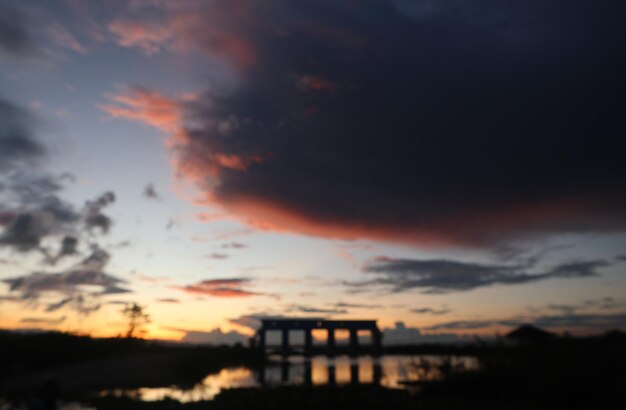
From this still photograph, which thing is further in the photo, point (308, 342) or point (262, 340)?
point (308, 342)

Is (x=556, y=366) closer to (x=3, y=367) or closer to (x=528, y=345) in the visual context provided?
(x=528, y=345)

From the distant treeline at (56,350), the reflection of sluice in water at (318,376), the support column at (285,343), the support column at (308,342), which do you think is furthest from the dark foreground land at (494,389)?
the support column at (308,342)

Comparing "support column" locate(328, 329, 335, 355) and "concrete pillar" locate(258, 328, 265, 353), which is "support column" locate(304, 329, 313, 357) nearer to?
"support column" locate(328, 329, 335, 355)

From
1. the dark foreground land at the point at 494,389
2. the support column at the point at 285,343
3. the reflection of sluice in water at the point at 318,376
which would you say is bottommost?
the reflection of sluice in water at the point at 318,376

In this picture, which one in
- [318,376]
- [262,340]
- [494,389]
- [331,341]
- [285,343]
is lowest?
[318,376]

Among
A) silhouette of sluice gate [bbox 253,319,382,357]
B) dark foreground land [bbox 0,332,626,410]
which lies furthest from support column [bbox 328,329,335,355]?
dark foreground land [bbox 0,332,626,410]

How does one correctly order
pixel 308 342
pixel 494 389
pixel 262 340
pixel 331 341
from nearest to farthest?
pixel 494 389 < pixel 262 340 < pixel 331 341 < pixel 308 342

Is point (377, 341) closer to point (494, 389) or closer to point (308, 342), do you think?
point (308, 342)

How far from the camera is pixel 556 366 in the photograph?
22906 millimetres

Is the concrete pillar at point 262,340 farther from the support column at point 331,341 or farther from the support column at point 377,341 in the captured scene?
the support column at point 377,341

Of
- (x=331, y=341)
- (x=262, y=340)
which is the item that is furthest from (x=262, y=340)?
(x=331, y=341)

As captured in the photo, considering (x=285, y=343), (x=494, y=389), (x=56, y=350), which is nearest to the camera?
(x=494, y=389)

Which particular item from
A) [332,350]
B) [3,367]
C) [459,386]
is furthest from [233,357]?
[459,386]

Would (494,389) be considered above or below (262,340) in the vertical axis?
below
